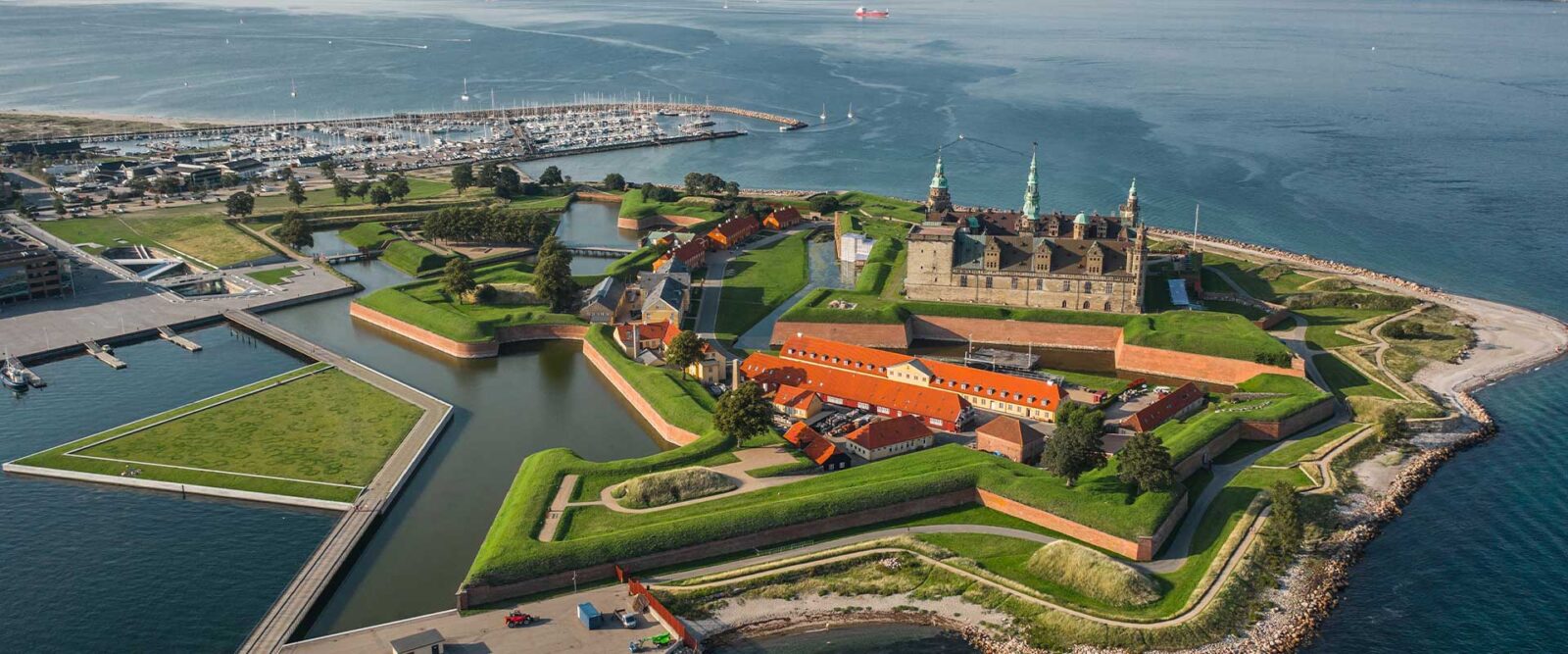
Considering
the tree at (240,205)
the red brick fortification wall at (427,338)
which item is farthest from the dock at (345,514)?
the tree at (240,205)

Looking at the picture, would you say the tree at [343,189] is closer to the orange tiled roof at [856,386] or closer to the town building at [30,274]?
the town building at [30,274]

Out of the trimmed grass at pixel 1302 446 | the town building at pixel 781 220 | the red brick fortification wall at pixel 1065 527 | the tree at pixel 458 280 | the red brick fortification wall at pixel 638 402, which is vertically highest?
the town building at pixel 781 220

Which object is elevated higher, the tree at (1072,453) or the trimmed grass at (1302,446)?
the tree at (1072,453)

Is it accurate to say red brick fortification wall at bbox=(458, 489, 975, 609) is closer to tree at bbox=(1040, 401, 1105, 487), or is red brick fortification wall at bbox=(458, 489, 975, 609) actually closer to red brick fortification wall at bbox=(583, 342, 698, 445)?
tree at bbox=(1040, 401, 1105, 487)

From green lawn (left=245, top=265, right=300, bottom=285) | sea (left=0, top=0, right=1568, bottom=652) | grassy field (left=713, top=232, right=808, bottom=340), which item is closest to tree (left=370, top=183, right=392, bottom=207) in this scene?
sea (left=0, top=0, right=1568, bottom=652)

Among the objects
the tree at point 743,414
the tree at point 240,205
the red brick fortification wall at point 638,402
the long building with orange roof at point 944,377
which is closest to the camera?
the tree at point 743,414

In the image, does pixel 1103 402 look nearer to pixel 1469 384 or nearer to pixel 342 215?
pixel 1469 384

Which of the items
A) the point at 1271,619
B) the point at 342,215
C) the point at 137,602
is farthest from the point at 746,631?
the point at 342,215

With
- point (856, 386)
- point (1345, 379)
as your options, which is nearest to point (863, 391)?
point (856, 386)
